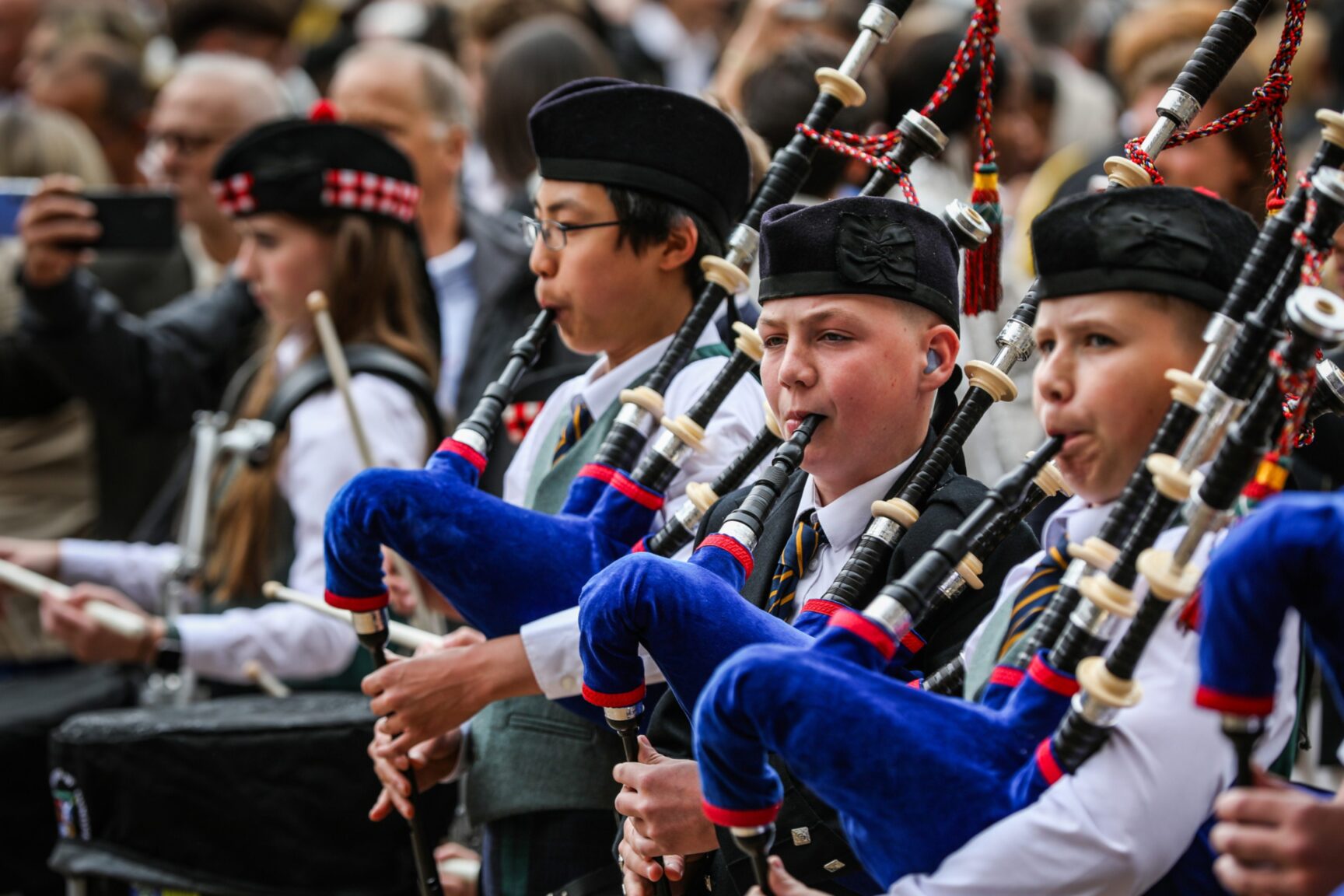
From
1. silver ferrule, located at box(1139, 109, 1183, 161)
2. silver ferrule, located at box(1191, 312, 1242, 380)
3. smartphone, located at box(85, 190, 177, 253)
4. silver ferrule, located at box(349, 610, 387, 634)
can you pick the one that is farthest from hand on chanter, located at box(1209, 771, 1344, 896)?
smartphone, located at box(85, 190, 177, 253)

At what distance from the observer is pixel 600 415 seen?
264 cm

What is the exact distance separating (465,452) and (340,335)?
124 centimetres

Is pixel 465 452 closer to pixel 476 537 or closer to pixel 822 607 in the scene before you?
pixel 476 537

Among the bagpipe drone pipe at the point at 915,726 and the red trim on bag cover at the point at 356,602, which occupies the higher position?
the bagpipe drone pipe at the point at 915,726

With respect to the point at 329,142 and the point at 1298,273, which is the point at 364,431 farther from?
the point at 1298,273

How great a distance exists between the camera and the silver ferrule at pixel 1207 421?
5.18ft

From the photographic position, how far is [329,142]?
354 cm

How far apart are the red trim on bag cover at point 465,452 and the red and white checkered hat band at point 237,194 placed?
136 centimetres

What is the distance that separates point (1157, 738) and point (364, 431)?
2.02 metres

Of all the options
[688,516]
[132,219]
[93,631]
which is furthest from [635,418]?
[132,219]

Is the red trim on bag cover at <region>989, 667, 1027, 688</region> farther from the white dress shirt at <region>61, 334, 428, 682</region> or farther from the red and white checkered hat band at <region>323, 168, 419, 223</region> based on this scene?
the red and white checkered hat band at <region>323, 168, 419, 223</region>

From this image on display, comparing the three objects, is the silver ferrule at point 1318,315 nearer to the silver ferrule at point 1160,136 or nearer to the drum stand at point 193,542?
the silver ferrule at point 1160,136

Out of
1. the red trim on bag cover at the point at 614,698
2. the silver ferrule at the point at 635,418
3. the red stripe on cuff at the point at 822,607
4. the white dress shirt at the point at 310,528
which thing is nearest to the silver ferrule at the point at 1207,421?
the red stripe on cuff at the point at 822,607

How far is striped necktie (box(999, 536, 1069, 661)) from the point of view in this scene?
176cm
